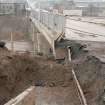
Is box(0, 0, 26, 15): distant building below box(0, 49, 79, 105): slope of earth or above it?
above

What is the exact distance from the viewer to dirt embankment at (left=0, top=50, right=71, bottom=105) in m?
13.1

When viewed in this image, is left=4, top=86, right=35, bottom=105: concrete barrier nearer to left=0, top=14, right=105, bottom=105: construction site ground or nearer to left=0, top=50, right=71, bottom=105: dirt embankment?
left=0, top=14, right=105, bottom=105: construction site ground

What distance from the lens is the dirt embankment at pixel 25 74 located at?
518 inches

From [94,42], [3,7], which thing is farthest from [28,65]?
[3,7]

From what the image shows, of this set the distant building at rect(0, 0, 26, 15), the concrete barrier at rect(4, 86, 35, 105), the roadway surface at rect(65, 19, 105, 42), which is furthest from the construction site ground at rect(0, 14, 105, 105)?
the distant building at rect(0, 0, 26, 15)

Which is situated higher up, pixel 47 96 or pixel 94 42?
pixel 94 42

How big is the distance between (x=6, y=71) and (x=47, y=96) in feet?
7.42

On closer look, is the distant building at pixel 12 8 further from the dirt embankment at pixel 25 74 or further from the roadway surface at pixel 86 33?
the dirt embankment at pixel 25 74

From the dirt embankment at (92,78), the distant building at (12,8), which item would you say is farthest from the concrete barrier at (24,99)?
the distant building at (12,8)

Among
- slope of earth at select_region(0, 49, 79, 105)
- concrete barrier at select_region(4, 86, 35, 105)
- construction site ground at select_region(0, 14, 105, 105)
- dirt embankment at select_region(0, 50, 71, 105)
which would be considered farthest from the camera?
dirt embankment at select_region(0, 50, 71, 105)

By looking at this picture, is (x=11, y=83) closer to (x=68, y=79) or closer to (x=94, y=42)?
(x=68, y=79)

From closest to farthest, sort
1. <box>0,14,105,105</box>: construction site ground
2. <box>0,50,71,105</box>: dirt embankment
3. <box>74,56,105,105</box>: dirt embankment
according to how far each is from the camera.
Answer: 1. <box>74,56,105,105</box>: dirt embankment
2. <box>0,14,105,105</box>: construction site ground
3. <box>0,50,71,105</box>: dirt embankment

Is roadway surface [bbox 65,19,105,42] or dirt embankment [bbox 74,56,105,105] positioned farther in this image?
roadway surface [bbox 65,19,105,42]

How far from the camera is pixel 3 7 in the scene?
6425cm
